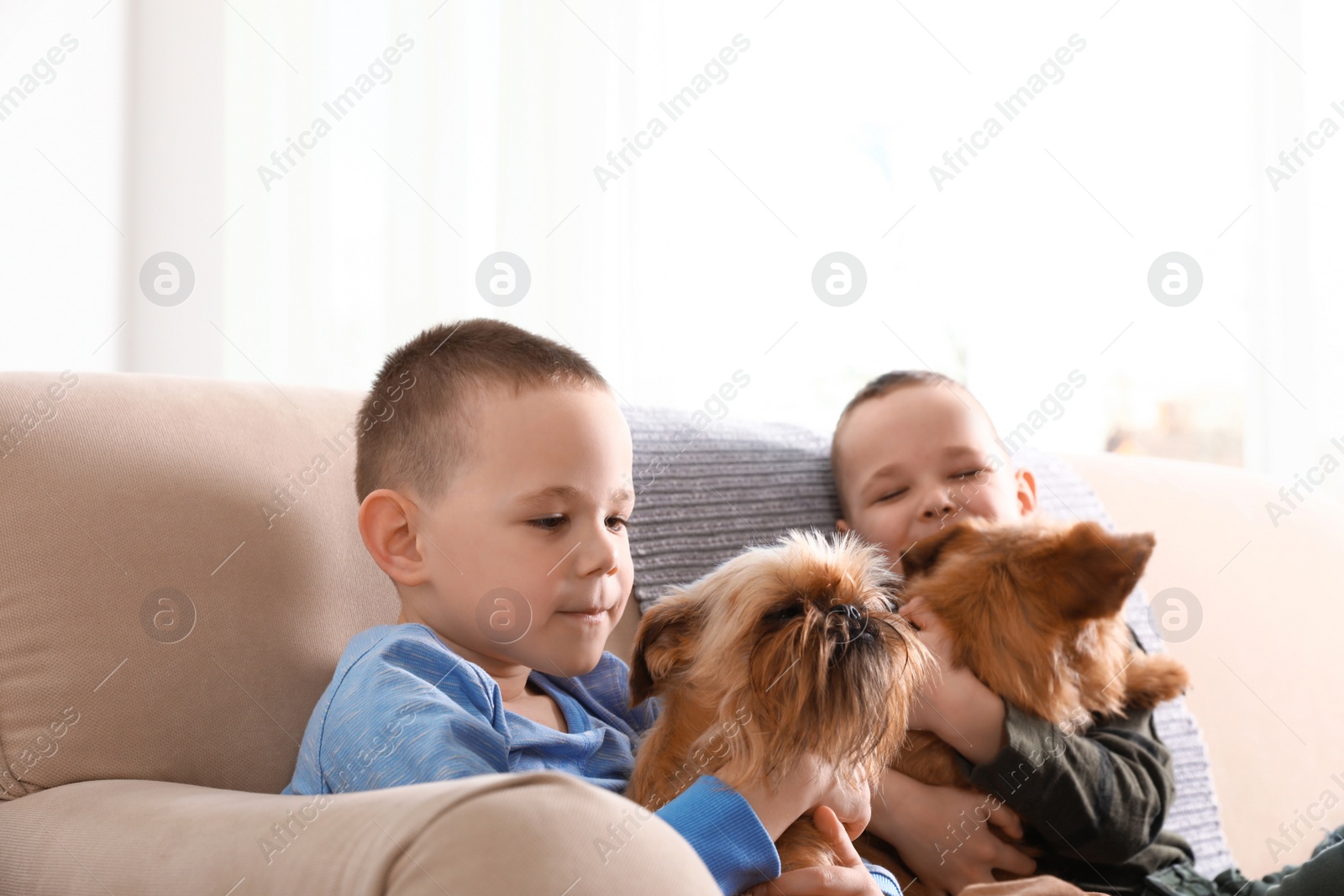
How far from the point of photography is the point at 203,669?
117 cm

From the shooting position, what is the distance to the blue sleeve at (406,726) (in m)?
0.98

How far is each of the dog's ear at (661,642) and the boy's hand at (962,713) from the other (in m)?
0.35

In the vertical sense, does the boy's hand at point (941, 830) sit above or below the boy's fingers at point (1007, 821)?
below

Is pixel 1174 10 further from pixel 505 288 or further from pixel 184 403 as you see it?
pixel 184 403

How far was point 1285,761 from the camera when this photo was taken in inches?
83.2

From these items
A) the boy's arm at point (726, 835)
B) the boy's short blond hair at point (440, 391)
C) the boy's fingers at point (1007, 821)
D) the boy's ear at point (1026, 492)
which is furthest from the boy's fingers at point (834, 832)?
the boy's ear at point (1026, 492)

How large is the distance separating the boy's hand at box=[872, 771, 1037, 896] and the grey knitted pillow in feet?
1.50

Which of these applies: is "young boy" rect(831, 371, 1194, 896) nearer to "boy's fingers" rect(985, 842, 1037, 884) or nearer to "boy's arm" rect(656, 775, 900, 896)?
"boy's fingers" rect(985, 842, 1037, 884)

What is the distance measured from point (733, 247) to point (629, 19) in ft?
2.88

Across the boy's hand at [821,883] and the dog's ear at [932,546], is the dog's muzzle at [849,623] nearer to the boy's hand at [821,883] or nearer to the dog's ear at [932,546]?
the boy's hand at [821,883]

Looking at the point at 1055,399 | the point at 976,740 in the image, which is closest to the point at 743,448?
the point at 976,740

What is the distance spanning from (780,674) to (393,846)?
53 cm

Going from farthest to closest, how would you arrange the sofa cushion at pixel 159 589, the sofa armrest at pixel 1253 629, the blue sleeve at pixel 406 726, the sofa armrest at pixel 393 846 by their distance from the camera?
1. the sofa armrest at pixel 1253 629
2. the sofa cushion at pixel 159 589
3. the blue sleeve at pixel 406 726
4. the sofa armrest at pixel 393 846

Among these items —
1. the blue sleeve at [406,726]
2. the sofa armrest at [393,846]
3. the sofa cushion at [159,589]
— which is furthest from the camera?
the sofa cushion at [159,589]
